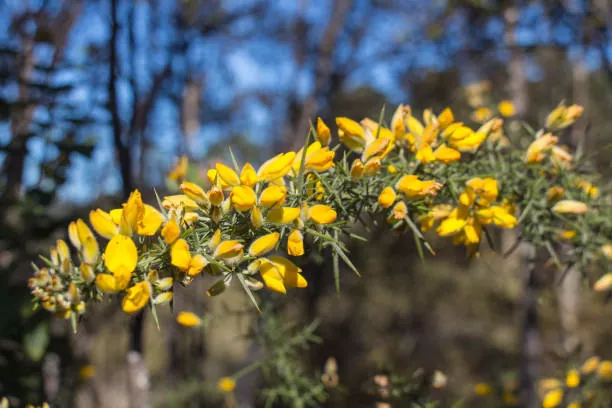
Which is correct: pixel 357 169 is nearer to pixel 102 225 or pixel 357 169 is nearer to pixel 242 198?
pixel 242 198

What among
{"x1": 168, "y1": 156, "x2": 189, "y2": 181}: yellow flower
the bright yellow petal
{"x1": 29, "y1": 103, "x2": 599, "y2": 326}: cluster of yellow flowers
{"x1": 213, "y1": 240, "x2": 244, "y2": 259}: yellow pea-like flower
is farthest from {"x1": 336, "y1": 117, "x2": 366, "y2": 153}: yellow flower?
{"x1": 168, "y1": 156, "x2": 189, "y2": 181}: yellow flower

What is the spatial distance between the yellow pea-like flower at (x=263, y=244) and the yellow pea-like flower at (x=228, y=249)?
3cm

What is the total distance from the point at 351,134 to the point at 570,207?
0.56m

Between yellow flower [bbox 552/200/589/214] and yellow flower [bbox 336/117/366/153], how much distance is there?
1.67 ft

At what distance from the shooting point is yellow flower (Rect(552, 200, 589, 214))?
3.58ft

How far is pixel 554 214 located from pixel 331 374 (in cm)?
80

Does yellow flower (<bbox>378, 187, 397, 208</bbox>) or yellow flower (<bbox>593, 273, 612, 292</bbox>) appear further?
yellow flower (<bbox>593, 273, 612, 292</bbox>)

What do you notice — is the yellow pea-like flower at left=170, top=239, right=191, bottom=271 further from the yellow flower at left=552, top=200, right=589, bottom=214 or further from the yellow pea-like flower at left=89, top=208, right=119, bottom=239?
the yellow flower at left=552, top=200, right=589, bottom=214

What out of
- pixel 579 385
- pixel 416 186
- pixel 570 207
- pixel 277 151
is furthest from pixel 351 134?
pixel 277 151

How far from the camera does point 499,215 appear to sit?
1.01 m

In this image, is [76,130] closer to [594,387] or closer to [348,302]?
[594,387]

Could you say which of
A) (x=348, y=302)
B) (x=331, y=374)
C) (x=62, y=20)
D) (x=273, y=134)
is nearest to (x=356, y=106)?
(x=273, y=134)

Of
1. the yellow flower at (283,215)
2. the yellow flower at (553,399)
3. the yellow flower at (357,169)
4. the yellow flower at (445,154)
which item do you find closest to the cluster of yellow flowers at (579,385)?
→ the yellow flower at (553,399)

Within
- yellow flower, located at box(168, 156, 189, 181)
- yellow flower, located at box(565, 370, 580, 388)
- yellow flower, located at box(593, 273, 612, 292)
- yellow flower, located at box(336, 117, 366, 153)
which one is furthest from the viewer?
yellow flower, located at box(565, 370, 580, 388)
